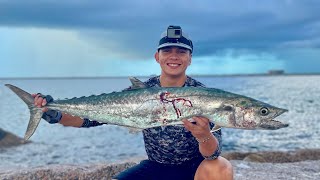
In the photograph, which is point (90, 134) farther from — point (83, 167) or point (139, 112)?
point (139, 112)

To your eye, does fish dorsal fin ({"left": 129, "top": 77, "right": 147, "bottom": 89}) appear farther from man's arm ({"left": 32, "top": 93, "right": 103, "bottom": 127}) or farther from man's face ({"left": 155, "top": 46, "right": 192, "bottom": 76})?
man's arm ({"left": 32, "top": 93, "right": 103, "bottom": 127})

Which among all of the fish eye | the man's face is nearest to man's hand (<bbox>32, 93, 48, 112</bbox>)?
the man's face

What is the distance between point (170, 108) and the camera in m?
4.62

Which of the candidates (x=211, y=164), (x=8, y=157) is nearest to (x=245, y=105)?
(x=211, y=164)

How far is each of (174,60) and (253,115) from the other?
1335mm

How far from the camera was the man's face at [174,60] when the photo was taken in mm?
5285

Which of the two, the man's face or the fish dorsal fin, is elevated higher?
the man's face

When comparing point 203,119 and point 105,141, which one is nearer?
point 203,119

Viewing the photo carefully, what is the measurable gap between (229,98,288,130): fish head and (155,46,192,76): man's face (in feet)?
3.53

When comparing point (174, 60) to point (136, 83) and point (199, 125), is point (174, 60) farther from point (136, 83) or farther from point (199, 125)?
point (199, 125)

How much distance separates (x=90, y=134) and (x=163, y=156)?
89.2 ft

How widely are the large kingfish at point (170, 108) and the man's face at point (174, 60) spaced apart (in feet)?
1.72

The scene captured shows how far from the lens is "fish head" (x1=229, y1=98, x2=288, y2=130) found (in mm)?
4500

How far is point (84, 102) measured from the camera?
16.8 feet
